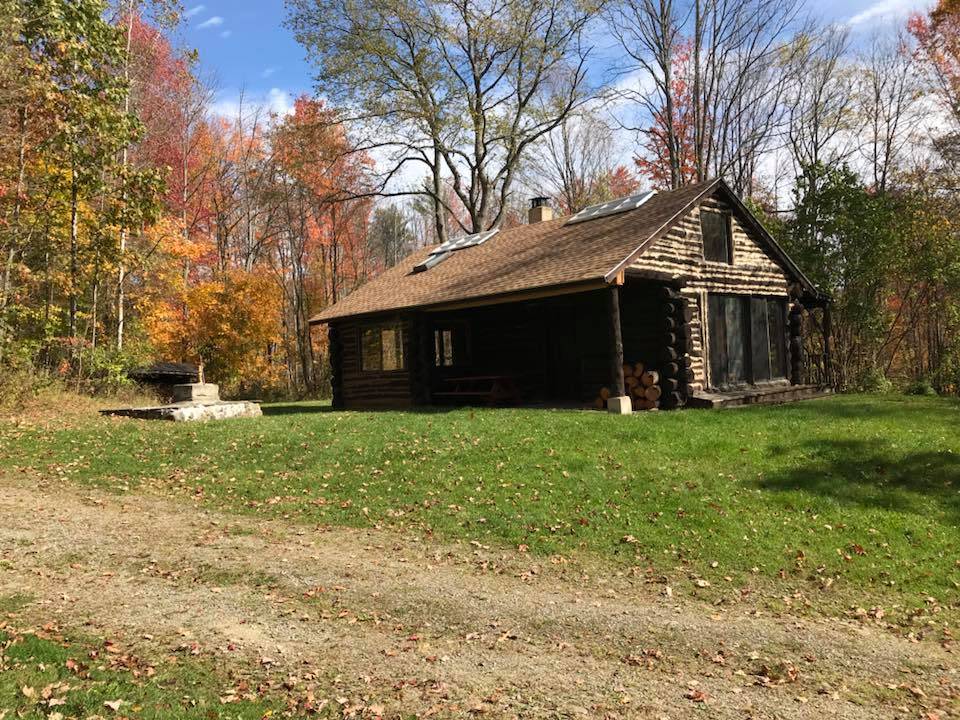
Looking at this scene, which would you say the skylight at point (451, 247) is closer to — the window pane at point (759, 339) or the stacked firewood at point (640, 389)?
the stacked firewood at point (640, 389)

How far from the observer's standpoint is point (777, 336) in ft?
61.3

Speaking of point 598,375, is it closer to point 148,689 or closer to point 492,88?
point 148,689

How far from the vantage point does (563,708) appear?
4.13m

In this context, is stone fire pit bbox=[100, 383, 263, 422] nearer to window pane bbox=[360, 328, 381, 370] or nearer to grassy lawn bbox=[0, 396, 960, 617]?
grassy lawn bbox=[0, 396, 960, 617]

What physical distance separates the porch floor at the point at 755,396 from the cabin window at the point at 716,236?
11.5ft

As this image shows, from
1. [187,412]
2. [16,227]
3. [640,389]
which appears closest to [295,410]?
[187,412]

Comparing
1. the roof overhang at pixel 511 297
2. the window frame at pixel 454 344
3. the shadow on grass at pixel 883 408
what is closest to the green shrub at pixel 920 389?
the shadow on grass at pixel 883 408

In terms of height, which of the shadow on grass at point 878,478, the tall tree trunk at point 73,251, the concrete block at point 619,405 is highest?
the tall tree trunk at point 73,251

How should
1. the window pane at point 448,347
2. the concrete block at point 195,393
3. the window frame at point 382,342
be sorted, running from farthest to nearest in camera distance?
the window pane at point 448,347
the window frame at point 382,342
the concrete block at point 195,393

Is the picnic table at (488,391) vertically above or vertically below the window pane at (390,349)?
below

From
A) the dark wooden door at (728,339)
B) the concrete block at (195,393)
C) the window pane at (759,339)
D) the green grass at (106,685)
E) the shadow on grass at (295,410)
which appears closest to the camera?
the green grass at (106,685)

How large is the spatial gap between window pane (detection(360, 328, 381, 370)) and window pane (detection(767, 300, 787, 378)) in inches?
442

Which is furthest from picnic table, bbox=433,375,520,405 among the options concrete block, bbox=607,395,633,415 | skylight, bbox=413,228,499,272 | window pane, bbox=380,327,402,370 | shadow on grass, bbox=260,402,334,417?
skylight, bbox=413,228,499,272

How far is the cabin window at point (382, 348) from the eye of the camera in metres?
19.0
